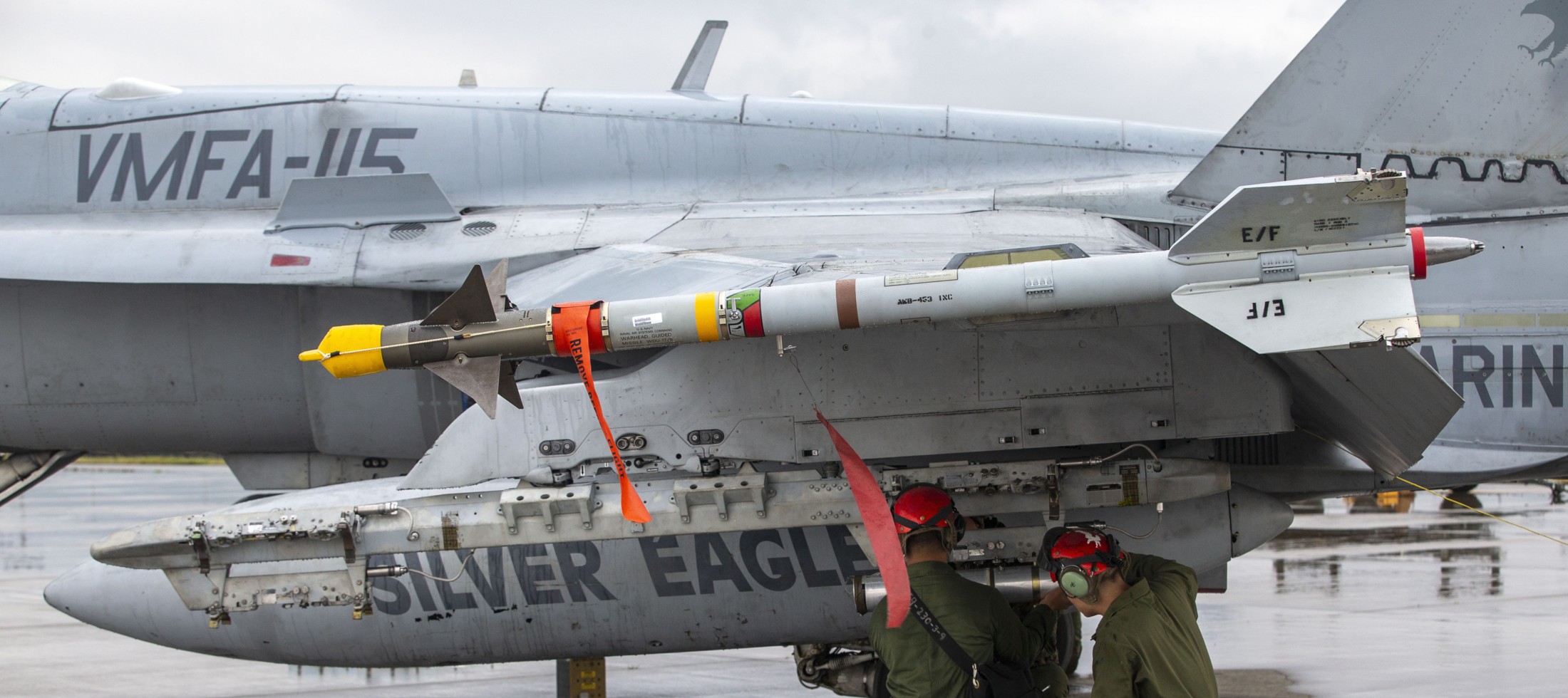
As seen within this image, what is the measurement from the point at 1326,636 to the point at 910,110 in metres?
5.49

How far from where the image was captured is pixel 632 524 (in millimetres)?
5438

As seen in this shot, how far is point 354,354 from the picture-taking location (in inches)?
187

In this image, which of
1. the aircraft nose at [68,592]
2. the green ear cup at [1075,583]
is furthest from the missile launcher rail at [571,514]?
the aircraft nose at [68,592]

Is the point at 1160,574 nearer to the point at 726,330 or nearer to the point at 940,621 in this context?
the point at 940,621

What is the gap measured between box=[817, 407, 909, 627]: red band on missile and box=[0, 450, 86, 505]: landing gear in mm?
5186

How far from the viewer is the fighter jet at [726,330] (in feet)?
15.5

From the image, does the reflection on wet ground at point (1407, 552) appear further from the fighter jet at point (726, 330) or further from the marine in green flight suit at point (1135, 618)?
the marine in green flight suit at point (1135, 618)

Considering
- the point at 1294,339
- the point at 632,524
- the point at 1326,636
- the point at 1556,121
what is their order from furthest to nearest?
the point at 1326,636, the point at 1556,121, the point at 632,524, the point at 1294,339

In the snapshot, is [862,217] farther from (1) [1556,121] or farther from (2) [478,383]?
(1) [1556,121]

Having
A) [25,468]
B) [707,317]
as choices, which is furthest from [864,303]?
[25,468]

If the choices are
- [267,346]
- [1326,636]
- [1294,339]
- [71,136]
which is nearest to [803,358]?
[1294,339]

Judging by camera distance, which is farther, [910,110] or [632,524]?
[910,110]

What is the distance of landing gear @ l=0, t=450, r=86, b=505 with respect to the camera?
25.4 feet

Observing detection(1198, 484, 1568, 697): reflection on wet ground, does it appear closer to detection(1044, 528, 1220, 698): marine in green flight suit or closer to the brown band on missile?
detection(1044, 528, 1220, 698): marine in green flight suit
